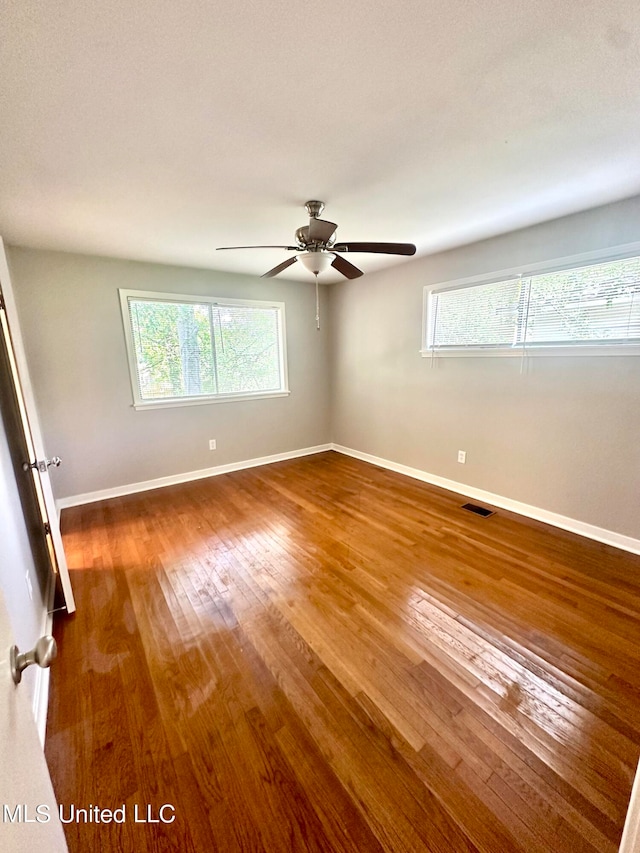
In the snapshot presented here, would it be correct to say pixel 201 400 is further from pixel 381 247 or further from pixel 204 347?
pixel 381 247

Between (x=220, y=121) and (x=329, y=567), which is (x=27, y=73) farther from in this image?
(x=329, y=567)

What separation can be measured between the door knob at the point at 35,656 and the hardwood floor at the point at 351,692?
2.93 feet

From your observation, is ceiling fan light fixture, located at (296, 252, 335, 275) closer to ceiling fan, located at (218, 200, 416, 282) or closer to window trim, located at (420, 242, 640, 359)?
ceiling fan, located at (218, 200, 416, 282)

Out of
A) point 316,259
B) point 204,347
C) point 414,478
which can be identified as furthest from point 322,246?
point 414,478

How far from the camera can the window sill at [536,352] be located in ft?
8.00

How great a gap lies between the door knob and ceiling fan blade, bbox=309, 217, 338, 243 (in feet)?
7.42

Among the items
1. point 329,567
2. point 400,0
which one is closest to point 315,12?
point 400,0

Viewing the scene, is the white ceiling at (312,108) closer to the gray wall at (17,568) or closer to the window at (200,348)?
the window at (200,348)

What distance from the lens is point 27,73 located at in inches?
47.5

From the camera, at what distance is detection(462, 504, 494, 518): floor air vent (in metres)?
3.11

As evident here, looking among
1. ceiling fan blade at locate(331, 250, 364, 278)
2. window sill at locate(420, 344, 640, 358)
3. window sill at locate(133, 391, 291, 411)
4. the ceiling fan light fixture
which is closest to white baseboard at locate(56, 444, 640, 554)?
window sill at locate(133, 391, 291, 411)

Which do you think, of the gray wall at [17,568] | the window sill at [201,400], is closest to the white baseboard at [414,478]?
the window sill at [201,400]

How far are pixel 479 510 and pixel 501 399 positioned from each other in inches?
41.4

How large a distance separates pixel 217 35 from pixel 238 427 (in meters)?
3.67
